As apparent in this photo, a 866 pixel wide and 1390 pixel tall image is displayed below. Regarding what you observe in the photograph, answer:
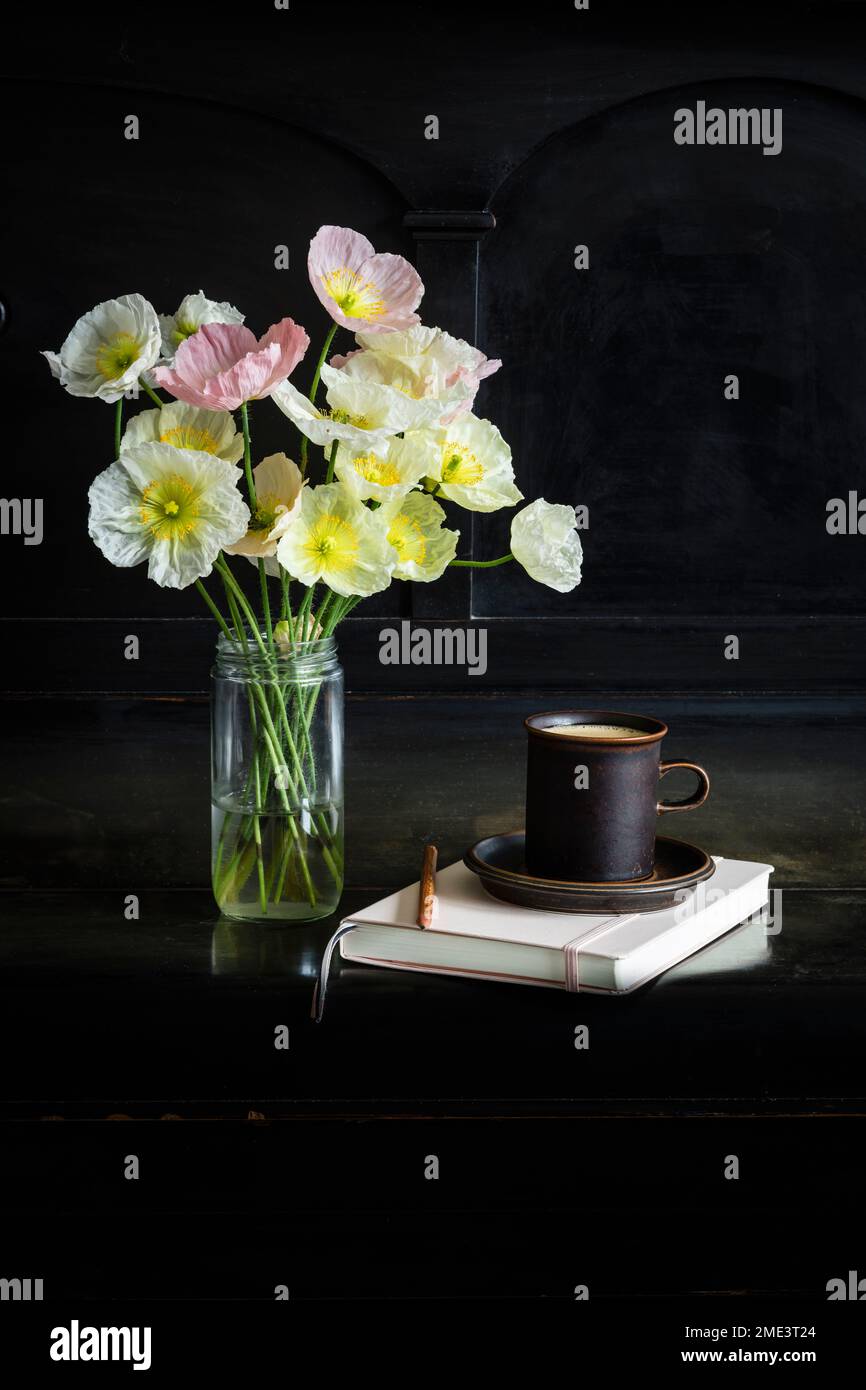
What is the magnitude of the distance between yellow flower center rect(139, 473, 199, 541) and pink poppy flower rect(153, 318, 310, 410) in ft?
0.18

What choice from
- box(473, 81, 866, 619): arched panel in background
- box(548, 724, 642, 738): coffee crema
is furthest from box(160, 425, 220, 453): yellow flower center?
box(473, 81, 866, 619): arched panel in background

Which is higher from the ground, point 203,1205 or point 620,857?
point 620,857

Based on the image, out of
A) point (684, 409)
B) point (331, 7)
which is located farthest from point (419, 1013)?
point (331, 7)

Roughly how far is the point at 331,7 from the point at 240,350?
1649 mm

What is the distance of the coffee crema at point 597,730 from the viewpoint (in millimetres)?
1093

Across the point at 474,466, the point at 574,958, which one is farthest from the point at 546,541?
the point at 574,958

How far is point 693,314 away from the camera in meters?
2.44

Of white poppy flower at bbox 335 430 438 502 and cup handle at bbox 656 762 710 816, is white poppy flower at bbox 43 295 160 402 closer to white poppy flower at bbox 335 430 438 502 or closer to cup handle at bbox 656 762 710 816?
white poppy flower at bbox 335 430 438 502

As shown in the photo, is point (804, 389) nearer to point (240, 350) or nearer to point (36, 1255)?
point (240, 350)

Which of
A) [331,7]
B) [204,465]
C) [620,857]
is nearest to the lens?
[204,465]

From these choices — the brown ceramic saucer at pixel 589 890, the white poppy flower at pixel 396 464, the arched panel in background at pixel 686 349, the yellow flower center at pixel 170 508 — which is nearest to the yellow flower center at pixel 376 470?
the white poppy flower at pixel 396 464

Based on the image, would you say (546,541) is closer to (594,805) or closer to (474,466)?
(474,466)

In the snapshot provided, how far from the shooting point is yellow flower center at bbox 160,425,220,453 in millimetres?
998
